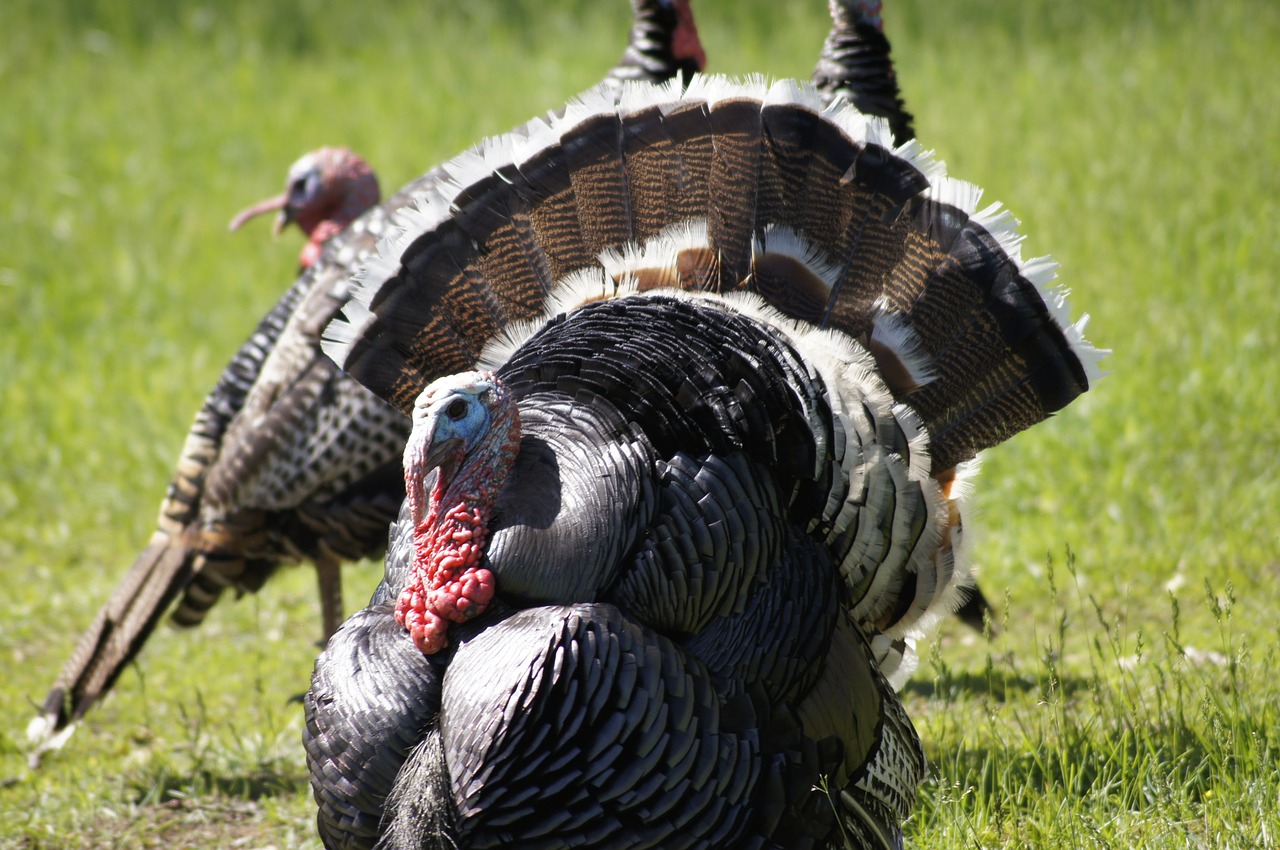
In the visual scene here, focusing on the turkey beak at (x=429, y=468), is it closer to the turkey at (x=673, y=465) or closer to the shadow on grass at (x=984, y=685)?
the turkey at (x=673, y=465)

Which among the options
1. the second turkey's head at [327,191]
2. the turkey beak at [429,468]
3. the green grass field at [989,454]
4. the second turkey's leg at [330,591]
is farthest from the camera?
the second turkey's head at [327,191]

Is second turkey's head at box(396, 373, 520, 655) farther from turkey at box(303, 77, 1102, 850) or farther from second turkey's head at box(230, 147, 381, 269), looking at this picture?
second turkey's head at box(230, 147, 381, 269)

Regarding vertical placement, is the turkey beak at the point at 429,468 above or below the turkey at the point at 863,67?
below

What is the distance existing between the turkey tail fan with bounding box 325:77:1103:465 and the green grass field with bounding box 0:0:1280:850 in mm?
643

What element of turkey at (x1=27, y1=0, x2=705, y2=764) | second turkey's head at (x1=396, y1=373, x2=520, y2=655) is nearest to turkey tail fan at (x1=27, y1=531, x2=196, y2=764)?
turkey at (x1=27, y1=0, x2=705, y2=764)

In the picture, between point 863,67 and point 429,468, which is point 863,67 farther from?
point 429,468

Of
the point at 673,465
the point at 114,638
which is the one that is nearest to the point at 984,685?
the point at 673,465

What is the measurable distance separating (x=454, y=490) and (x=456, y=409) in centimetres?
16

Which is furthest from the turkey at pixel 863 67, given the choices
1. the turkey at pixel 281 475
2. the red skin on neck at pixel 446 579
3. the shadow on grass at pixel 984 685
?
the red skin on neck at pixel 446 579

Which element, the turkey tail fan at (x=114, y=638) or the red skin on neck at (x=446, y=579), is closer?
the red skin on neck at (x=446, y=579)

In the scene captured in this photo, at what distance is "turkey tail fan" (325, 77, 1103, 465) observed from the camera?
306 cm

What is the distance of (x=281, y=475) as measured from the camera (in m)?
4.46

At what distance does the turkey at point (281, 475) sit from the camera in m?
4.41

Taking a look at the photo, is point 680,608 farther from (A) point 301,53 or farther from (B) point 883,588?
(A) point 301,53
